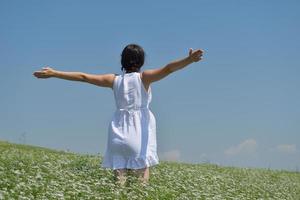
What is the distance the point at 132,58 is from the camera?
9.91 m

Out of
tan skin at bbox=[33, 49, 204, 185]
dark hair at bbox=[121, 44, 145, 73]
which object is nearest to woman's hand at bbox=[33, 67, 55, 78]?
tan skin at bbox=[33, 49, 204, 185]

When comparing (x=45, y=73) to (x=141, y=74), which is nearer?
(x=45, y=73)

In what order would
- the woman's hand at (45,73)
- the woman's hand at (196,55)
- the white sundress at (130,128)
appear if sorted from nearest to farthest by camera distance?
1. the woman's hand at (196,55)
2. the woman's hand at (45,73)
3. the white sundress at (130,128)

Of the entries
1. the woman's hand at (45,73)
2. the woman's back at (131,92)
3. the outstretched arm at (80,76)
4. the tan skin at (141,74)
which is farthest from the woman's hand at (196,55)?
the woman's hand at (45,73)

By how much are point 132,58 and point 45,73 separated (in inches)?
56.2

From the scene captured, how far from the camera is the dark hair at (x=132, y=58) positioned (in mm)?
9844

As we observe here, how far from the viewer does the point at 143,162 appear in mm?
9844

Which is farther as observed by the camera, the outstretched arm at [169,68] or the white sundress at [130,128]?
the white sundress at [130,128]

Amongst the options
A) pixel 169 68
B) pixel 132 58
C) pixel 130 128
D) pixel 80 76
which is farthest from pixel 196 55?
pixel 80 76

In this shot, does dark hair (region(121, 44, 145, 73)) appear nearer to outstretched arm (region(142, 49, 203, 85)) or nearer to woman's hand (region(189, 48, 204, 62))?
outstretched arm (region(142, 49, 203, 85))

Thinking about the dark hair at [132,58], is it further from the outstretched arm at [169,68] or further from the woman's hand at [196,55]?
the woman's hand at [196,55]

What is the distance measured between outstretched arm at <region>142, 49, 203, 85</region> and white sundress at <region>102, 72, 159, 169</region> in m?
0.21

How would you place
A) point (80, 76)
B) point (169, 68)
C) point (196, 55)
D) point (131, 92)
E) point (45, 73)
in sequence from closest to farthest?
point (196, 55) < point (169, 68) < point (45, 73) < point (80, 76) < point (131, 92)

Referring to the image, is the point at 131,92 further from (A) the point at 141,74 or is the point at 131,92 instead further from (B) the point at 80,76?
(B) the point at 80,76
